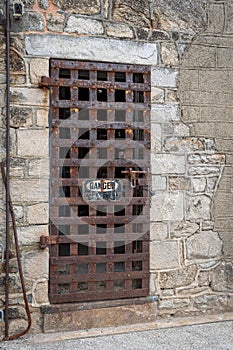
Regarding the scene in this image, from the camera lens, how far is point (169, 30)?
3.64m

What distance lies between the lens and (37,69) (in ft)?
11.0

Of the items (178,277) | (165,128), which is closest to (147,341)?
(178,277)

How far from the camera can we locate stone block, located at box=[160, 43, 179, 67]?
363 cm

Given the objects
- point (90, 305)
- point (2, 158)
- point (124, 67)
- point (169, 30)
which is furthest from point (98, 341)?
point (169, 30)

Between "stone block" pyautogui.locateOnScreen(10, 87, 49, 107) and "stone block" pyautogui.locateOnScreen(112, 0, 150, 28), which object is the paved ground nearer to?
"stone block" pyautogui.locateOnScreen(10, 87, 49, 107)

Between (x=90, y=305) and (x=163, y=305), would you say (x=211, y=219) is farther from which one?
(x=90, y=305)

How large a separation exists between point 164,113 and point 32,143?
3.49 feet

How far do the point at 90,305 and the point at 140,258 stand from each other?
52 centimetres

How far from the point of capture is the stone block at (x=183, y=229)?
3680 mm

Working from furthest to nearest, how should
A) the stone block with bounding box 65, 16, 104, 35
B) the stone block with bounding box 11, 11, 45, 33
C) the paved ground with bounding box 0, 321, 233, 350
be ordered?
the stone block with bounding box 65, 16, 104, 35 → the stone block with bounding box 11, 11, 45, 33 → the paved ground with bounding box 0, 321, 233, 350

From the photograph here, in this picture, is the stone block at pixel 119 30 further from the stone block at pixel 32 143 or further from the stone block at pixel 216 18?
the stone block at pixel 32 143

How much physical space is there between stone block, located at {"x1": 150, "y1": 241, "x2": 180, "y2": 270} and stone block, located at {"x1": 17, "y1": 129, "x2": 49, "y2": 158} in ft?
3.72

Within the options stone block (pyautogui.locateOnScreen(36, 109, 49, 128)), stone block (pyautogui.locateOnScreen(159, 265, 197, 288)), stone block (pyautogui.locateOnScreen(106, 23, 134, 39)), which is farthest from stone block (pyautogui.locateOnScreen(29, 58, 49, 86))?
stone block (pyautogui.locateOnScreen(159, 265, 197, 288))

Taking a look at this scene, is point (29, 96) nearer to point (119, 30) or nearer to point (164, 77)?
point (119, 30)
